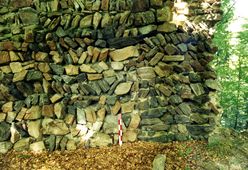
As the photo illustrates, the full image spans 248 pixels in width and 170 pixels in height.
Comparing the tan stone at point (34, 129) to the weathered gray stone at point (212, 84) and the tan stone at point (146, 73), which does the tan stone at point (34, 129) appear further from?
the weathered gray stone at point (212, 84)

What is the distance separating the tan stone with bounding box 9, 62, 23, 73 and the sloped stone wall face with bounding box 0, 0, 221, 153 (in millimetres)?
26

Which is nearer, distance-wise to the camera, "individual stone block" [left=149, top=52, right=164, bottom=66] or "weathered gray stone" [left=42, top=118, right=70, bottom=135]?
"individual stone block" [left=149, top=52, right=164, bottom=66]

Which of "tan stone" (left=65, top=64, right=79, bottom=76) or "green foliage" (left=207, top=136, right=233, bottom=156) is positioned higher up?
"tan stone" (left=65, top=64, right=79, bottom=76)

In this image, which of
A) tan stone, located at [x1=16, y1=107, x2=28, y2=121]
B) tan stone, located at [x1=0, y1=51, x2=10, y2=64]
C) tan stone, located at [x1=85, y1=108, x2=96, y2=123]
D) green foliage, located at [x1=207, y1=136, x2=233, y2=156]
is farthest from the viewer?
tan stone, located at [x1=0, y1=51, x2=10, y2=64]

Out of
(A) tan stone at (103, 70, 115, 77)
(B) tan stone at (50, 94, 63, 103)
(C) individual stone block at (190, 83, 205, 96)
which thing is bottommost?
(B) tan stone at (50, 94, 63, 103)

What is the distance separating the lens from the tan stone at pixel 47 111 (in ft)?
26.7

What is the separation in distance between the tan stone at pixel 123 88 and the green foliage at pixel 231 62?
989 centimetres

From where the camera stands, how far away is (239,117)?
19922 mm

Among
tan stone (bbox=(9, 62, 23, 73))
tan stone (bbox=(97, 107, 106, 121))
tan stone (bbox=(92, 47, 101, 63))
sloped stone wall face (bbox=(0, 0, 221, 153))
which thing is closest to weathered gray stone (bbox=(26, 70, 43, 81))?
sloped stone wall face (bbox=(0, 0, 221, 153))

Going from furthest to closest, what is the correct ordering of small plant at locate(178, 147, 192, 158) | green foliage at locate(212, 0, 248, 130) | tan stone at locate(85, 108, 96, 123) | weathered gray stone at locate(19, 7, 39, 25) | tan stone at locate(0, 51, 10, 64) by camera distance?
1. green foliage at locate(212, 0, 248, 130)
2. weathered gray stone at locate(19, 7, 39, 25)
3. tan stone at locate(0, 51, 10, 64)
4. tan stone at locate(85, 108, 96, 123)
5. small plant at locate(178, 147, 192, 158)

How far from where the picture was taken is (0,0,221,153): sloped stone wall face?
784cm

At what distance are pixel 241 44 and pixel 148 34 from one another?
10.4 metres

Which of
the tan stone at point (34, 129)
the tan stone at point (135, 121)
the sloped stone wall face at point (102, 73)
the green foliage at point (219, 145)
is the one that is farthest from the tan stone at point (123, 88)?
the green foliage at point (219, 145)

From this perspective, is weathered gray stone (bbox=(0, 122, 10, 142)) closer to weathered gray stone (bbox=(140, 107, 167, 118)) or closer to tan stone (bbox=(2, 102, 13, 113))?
tan stone (bbox=(2, 102, 13, 113))
